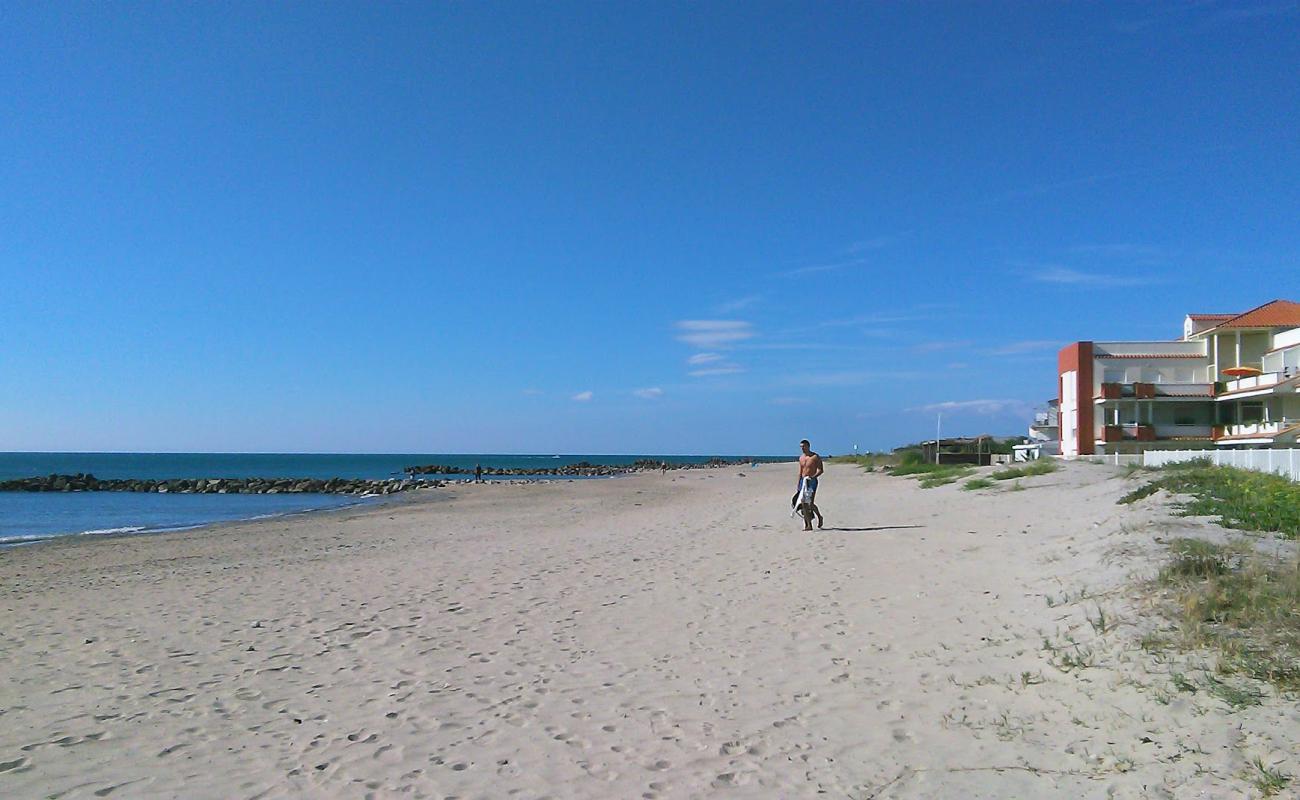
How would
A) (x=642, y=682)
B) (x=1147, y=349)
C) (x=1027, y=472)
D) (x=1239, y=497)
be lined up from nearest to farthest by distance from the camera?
(x=642, y=682) < (x=1239, y=497) < (x=1027, y=472) < (x=1147, y=349)

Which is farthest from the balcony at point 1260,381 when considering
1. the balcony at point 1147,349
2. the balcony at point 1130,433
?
the balcony at point 1130,433

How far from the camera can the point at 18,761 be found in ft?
20.4

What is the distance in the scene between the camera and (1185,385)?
40531 mm

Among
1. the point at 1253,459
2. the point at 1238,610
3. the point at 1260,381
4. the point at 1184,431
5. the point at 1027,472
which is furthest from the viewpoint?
the point at 1184,431

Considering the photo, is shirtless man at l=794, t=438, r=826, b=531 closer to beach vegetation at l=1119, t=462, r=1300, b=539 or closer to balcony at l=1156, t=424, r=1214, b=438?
beach vegetation at l=1119, t=462, r=1300, b=539

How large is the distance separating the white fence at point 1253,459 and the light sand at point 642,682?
7145 mm

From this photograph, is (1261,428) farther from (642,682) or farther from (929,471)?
(642,682)

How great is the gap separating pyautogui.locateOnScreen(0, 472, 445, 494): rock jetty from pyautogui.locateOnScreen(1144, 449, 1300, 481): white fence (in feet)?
142

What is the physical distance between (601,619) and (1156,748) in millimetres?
6100

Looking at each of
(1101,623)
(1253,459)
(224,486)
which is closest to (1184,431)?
(1253,459)

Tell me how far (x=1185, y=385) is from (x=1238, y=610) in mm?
39100

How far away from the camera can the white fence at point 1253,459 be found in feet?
62.9

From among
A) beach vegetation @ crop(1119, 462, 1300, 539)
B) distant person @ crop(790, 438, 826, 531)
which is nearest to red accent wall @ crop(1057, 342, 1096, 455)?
beach vegetation @ crop(1119, 462, 1300, 539)

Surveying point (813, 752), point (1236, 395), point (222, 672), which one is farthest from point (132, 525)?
point (1236, 395)
